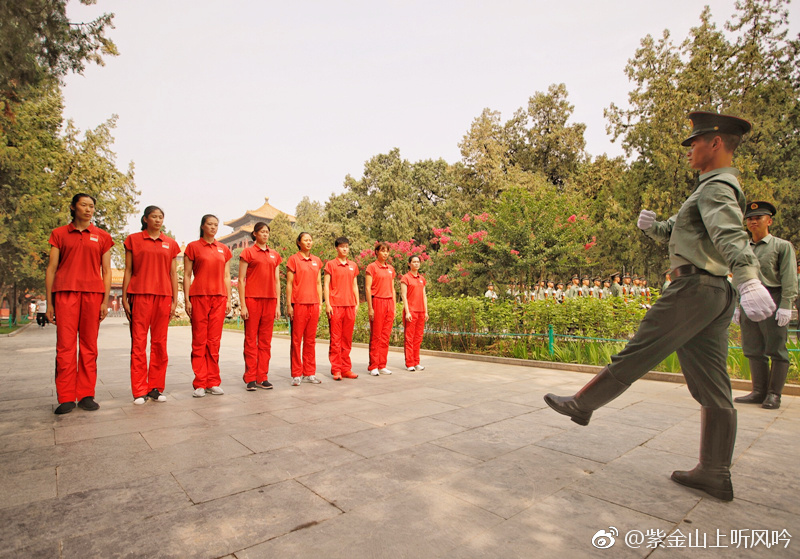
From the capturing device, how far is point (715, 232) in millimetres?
2367

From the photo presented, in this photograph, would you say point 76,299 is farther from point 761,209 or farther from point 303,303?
point 761,209

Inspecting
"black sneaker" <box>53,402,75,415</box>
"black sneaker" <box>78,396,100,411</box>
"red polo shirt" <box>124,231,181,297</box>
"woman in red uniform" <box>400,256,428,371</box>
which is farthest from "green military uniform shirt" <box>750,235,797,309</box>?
"black sneaker" <box>53,402,75,415</box>

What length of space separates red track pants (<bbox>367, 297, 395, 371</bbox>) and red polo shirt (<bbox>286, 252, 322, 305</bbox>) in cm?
121

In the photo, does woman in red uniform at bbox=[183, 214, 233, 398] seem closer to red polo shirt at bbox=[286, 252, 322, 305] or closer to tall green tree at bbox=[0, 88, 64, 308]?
red polo shirt at bbox=[286, 252, 322, 305]

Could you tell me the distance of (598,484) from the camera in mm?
2625

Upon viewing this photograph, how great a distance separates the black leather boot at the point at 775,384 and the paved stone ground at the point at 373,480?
142mm

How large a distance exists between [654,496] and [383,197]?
105 feet

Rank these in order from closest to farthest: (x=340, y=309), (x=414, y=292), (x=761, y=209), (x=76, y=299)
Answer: (x=76, y=299)
(x=761, y=209)
(x=340, y=309)
(x=414, y=292)

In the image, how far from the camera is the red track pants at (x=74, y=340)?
438cm

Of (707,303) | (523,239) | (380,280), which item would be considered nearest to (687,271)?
(707,303)

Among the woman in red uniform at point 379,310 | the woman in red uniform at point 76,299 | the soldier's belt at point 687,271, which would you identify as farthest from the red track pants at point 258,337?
the soldier's belt at point 687,271

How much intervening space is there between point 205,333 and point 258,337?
0.71m

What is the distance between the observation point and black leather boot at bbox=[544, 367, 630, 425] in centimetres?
272

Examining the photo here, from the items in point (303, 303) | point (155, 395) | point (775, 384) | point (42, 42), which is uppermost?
point (42, 42)
